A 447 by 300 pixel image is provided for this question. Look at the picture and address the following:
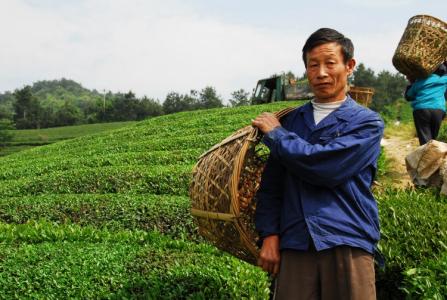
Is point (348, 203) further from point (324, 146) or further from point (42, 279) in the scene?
point (42, 279)

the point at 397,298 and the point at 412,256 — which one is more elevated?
the point at 412,256

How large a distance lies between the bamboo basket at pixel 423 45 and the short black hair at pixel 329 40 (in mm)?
4429

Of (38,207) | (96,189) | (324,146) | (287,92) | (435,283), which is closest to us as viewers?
(324,146)

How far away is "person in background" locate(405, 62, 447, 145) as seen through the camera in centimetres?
669

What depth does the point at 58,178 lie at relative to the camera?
9.37 meters

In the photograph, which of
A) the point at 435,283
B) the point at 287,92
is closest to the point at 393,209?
the point at 435,283

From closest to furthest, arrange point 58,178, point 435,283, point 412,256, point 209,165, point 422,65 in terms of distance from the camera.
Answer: point 209,165, point 435,283, point 412,256, point 422,65, point 58,178

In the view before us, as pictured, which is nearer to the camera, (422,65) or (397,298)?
(397,298)

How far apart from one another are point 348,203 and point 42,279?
9.50ft

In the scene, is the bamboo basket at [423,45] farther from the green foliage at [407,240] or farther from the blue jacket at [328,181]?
the blue jacket at [328,181]

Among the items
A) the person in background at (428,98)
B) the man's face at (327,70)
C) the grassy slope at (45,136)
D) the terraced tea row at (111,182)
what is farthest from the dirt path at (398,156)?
the grassy slope at (45,136)

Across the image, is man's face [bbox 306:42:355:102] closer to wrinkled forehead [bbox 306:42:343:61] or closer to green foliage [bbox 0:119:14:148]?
wrinkled forehead [bbox 306:42:343:61]

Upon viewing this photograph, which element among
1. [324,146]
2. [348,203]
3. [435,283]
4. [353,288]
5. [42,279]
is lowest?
[42,279]

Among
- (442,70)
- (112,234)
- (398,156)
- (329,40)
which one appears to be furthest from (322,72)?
(398,156)
